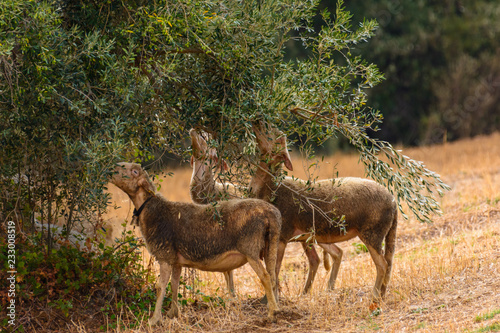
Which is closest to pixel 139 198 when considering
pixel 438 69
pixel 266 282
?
pixel 266 282

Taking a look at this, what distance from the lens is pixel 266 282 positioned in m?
7.66

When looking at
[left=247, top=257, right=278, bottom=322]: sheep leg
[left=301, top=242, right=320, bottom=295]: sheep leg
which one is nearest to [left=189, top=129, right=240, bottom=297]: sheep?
[left=247, top=257, right=278, bottom=322]: sheep leg

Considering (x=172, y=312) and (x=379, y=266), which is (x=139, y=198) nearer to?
(x=172, y=312)

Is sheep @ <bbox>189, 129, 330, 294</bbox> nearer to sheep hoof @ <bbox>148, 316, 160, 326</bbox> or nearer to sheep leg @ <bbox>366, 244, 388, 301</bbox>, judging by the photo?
sheep leg @ <bbox>366, 244, 388, 301</bbox>

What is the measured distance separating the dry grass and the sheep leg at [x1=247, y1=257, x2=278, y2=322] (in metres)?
0.12

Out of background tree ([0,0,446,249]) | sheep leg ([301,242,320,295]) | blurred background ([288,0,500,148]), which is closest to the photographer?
background tree ([0,0,446,249])

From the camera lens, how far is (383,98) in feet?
103

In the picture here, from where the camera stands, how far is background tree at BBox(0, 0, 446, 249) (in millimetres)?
7055

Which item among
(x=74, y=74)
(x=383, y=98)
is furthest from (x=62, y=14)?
(x=383, y=98)

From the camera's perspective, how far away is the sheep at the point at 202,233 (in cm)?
766

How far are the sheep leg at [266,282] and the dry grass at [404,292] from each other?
12 cm

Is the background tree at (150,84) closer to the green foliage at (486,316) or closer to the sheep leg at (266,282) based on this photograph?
the sheep leg at (266,282)

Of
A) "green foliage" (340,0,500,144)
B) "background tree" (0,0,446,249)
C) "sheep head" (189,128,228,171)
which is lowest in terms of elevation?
"green foliage" (340,0,500,144)

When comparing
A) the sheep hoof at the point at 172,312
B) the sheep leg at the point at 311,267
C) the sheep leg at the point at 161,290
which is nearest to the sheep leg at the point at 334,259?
the sheep leg at the point at 311,267
